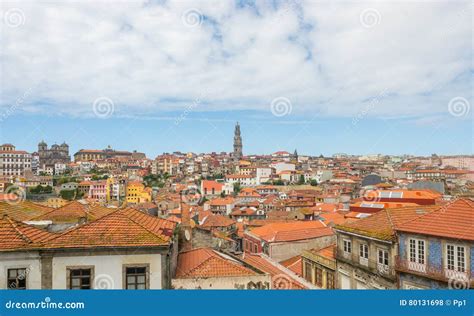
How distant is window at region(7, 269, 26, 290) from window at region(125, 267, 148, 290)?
1.97 meters

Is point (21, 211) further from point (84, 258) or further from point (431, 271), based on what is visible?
point (431, 271)

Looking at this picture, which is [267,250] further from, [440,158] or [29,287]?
[440,158]

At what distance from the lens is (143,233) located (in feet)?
25.5

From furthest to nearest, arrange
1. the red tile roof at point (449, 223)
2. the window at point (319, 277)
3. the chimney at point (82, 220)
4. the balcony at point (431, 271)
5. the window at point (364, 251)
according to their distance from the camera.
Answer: the window at point (319, 277) < the window at point (364, 251) < the chimney at point (82, 220) < the red tile roof at point (449, 223) < the balcony at point (431, 271)

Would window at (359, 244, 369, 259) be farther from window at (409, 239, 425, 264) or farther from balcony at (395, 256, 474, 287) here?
window at (409, 239, 425, 264)

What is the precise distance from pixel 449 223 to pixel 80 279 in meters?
8.59

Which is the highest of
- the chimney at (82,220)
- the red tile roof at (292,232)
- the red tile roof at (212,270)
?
the chimney at (82,220)

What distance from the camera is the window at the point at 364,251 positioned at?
11133mm

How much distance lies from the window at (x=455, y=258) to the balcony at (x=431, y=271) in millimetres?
93

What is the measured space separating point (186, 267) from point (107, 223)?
228cm

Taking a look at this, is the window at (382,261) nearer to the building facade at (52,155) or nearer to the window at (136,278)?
the window at (136,278)

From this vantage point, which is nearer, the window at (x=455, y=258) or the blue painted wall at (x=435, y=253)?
the window at (x=455, y=258)

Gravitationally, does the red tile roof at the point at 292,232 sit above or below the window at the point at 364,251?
below

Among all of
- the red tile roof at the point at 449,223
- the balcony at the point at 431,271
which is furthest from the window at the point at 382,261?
the red tile roof at the point at 449,223
